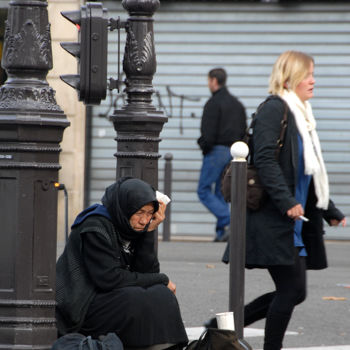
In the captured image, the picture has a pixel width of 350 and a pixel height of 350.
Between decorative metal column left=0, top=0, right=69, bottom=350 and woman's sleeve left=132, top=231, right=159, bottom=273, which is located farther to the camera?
woman's sleeve left=132, top=231, right=159, bottom=273

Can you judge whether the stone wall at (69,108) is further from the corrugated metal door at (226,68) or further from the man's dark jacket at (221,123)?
the man's dark jacket at (221,123)

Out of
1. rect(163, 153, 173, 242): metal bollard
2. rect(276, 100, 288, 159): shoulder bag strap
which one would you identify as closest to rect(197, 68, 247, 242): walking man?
rect(163, 153, 173, 242): metal bollard

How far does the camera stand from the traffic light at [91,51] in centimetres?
533

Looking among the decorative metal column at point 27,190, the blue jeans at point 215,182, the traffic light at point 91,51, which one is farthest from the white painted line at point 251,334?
the blue jeans at point 215,182

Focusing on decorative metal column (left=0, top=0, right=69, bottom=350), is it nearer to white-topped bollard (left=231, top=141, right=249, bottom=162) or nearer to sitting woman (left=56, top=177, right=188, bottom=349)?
sitting woman (left=56, top=177, right=188, bottom=349)

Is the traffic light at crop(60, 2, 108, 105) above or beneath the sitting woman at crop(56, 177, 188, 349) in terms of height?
above

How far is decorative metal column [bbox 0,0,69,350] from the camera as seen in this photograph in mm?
4543

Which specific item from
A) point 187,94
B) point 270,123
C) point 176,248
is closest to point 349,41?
point 187,94

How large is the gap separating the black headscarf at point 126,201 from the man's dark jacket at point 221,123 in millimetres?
7391

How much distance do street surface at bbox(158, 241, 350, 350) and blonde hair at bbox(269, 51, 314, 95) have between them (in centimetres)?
169

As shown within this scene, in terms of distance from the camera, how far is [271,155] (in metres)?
5.85

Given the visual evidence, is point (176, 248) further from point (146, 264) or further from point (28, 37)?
point (28, 37)

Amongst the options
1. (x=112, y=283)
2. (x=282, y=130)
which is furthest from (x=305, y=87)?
(x=112, y=283)

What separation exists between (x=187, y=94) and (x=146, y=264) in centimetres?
924
